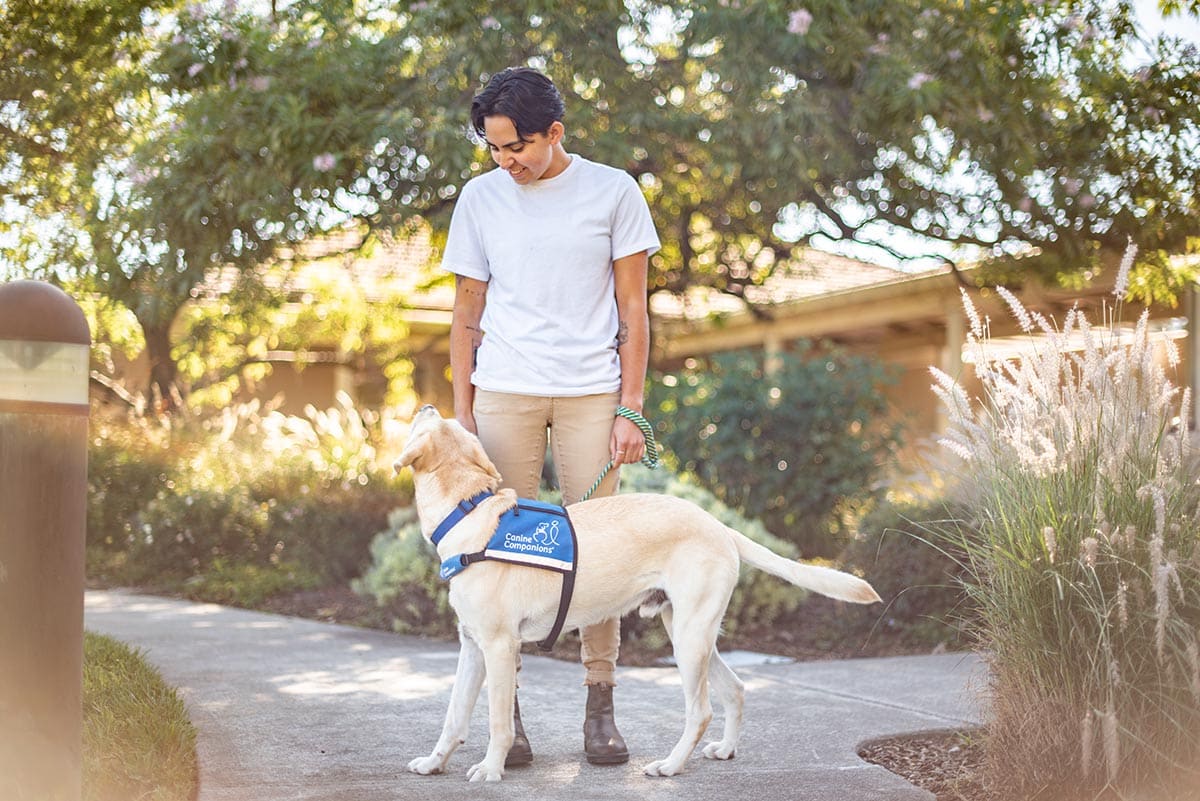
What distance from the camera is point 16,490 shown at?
285cm

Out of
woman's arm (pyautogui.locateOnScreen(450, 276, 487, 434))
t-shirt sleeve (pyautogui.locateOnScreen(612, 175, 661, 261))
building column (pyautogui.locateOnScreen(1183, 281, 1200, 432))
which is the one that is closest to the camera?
t-shirt sleeve (pyautogui.locateOnScreen(612, 175, 661, 261))

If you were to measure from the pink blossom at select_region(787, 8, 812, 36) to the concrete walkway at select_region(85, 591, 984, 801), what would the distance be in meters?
4.47

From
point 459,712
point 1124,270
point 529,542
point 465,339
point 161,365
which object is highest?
point 161,365

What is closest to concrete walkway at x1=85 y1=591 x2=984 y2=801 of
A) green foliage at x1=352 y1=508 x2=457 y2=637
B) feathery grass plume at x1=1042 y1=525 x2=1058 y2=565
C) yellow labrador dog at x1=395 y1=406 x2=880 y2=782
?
yellow labrador dog at x1=395 y1=406 x2=880 y2=782

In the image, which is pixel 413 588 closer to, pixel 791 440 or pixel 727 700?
pixel 727 700

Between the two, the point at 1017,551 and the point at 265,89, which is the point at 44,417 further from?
the point at 265,89

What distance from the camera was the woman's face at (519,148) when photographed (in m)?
4.02

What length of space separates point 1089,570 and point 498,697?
69.3 inches

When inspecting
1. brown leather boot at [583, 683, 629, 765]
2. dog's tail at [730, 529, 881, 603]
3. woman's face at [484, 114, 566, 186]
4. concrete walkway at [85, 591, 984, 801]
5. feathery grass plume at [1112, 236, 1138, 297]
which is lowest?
concrete walkway at [85, 591, 984, 801]

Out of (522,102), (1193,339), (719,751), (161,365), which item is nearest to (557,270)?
(522,102)

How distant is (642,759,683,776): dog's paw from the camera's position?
401cm

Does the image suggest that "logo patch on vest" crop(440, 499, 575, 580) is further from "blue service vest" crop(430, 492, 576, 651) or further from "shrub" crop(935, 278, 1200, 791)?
"shrub" crop(935, 278, 1200, 791)

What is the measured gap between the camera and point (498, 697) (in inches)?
150

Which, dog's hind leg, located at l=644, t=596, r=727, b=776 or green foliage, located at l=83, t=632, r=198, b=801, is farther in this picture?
dog's hind leg, located at l=644, t=596, r=727, b=776
